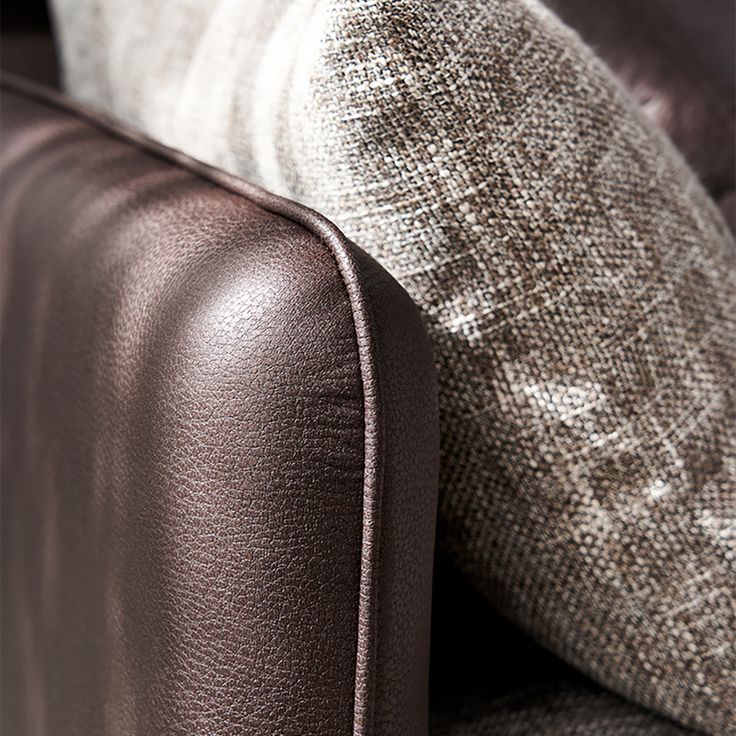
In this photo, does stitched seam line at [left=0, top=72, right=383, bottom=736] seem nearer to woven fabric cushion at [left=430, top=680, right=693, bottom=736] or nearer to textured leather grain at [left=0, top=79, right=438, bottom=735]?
textured leather grain at [left=0, top=79, right=438, bottom=735]

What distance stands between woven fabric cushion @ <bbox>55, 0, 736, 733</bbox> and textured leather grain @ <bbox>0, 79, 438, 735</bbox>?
0.04m

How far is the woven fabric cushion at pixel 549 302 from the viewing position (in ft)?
1.04

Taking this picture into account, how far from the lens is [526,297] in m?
0.32

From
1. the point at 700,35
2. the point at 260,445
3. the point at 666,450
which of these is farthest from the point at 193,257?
the point at 700,35

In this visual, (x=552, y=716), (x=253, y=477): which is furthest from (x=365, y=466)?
(x=552, y=716)

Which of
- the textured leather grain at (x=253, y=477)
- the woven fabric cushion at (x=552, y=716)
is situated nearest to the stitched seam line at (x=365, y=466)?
the textured leather grain at (x=253, y=477)

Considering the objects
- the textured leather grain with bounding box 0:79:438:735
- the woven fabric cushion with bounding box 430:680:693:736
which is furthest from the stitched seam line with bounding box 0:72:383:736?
the woven fabric cushion with bounding box 430:680:693:736

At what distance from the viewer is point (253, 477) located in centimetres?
27

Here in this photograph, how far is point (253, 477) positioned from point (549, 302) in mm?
124

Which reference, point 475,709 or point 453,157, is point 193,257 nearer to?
point 453,157

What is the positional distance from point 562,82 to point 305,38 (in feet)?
0.31

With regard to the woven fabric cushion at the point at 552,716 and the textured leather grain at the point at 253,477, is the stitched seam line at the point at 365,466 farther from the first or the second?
the woven fabric cushion at the point at 552,716

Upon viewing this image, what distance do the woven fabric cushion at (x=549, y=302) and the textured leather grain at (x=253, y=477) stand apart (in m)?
0.04

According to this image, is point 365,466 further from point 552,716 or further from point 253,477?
point 552,716
